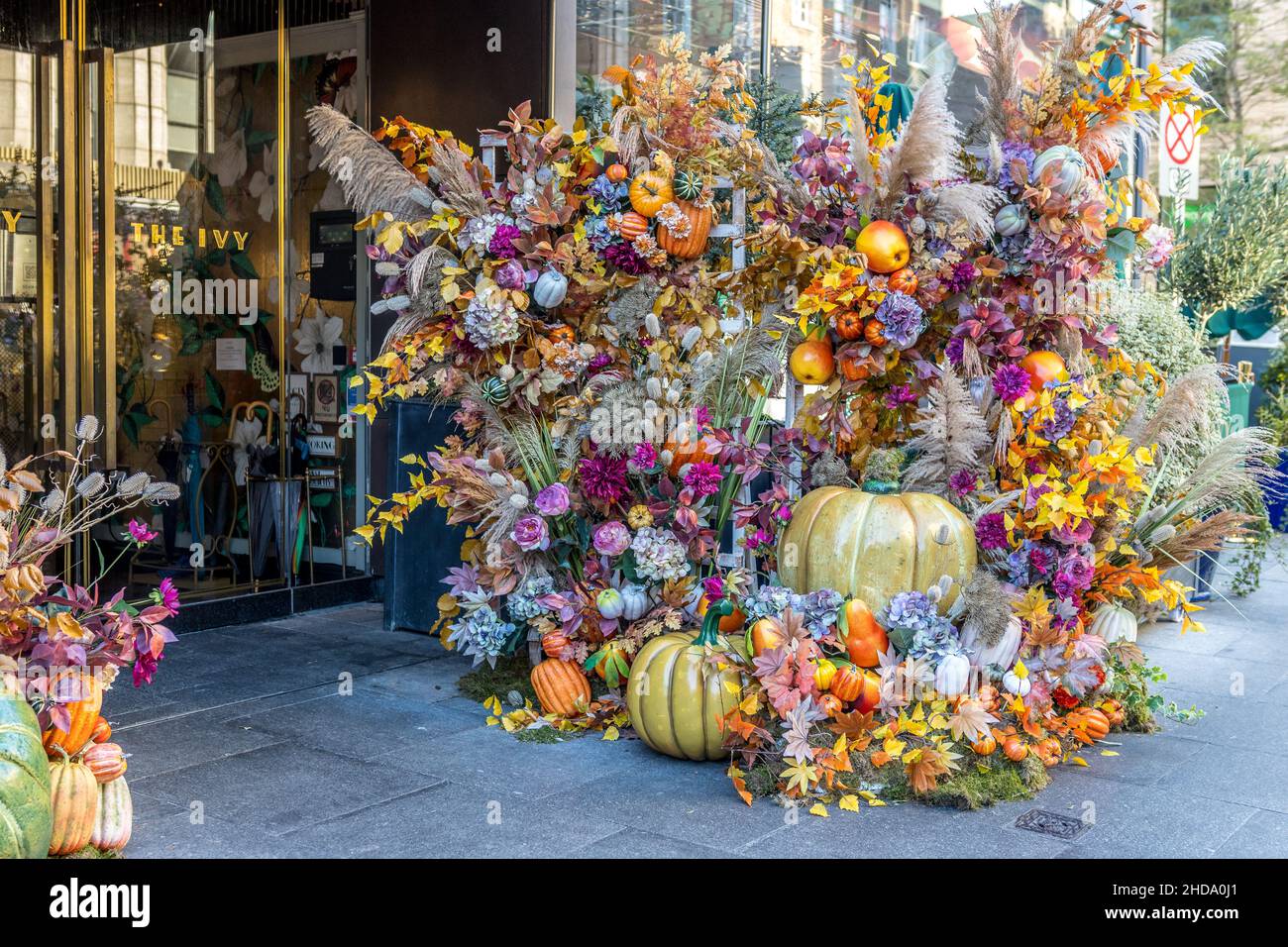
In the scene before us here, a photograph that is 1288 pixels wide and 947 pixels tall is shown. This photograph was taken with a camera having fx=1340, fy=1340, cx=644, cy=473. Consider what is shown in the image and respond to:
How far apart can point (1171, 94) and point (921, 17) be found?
6091 mm

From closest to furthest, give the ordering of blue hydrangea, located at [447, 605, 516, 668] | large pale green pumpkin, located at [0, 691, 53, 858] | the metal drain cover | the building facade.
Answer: large pale green pumpkin, located at [0, 691, 53, 858]
the metal drain cover
blue hydrangea, located at [447, 605, 516, 668]
the building facade

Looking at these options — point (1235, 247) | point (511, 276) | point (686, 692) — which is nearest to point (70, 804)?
point (686, 692)

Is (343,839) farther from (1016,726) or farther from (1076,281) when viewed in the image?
(1076,281)

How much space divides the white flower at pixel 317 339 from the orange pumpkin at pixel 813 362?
3.82 metres

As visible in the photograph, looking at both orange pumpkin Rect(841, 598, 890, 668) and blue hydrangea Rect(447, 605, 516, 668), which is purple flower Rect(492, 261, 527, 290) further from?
orange pumpkin Rect(841, 598, 890, 668)

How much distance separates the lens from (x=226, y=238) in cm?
749

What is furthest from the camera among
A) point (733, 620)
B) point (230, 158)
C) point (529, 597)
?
point (230, 158)

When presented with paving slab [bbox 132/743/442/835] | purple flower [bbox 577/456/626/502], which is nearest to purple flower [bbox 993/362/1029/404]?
purple flower [bbox 577/456/626/502]

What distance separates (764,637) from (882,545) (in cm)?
53

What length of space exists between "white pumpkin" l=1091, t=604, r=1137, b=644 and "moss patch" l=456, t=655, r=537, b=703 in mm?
2299

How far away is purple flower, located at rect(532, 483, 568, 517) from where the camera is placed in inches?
209

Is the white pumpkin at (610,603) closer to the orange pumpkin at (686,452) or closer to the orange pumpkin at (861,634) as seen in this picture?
the orange pumpkin at (686,452)

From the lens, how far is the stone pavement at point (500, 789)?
163 inches

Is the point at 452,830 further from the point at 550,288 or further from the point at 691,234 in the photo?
the point at 691,234
